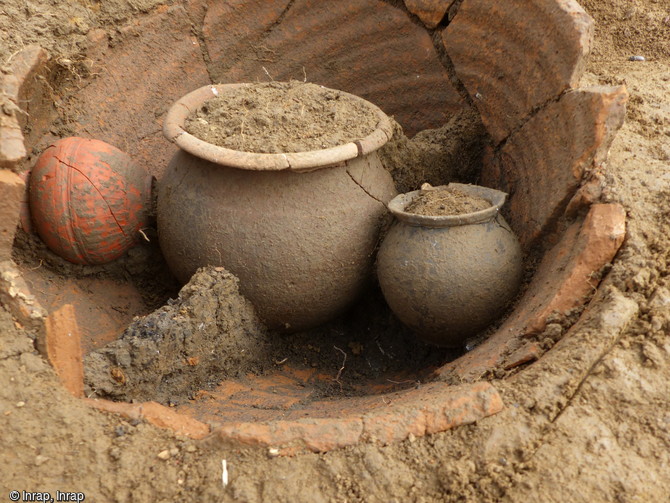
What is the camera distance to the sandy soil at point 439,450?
1.91 metres

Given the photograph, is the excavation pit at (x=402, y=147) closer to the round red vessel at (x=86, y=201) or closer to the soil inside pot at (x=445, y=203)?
the round red vessel at (x=86, y=201)

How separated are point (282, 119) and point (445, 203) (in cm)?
78

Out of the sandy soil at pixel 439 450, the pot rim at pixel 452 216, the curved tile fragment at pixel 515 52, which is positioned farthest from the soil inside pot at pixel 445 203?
the sandy soil at pixel 439 450

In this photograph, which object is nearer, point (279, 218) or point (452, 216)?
point (452, 216)

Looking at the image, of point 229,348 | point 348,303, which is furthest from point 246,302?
point 348,303

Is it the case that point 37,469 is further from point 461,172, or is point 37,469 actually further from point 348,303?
point 461,172

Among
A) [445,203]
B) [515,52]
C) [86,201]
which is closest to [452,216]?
[445,203]

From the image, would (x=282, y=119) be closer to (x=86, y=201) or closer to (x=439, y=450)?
(x=86, y=201)

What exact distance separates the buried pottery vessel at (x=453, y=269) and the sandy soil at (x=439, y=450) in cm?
54

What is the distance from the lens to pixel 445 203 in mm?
2828

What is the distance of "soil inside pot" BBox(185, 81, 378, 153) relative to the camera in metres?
2.78

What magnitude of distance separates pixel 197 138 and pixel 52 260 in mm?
958

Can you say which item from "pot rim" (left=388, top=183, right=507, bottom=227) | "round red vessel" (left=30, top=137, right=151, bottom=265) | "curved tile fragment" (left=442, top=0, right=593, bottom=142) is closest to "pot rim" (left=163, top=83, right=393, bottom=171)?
"pot rim" (left=388, top=183, right=507, bottom=227)

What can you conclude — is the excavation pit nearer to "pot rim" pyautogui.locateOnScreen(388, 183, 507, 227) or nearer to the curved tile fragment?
the curved tile fragment
